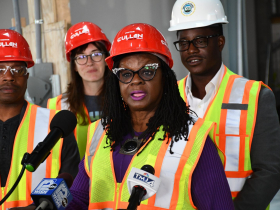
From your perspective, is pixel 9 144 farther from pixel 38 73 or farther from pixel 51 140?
pixel 38 73

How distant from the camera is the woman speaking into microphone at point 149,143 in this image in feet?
5.11

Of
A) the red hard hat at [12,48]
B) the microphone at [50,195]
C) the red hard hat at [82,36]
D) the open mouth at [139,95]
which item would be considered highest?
the red hard hat at [82,36]

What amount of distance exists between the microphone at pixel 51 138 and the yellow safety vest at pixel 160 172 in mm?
322

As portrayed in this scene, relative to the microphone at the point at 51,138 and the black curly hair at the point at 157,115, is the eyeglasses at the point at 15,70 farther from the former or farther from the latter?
the microphone at the point at 51,138

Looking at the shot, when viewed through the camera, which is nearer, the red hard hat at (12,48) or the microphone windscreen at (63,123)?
the microphone windscreen at (63,123)

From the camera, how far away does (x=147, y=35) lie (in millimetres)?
1791

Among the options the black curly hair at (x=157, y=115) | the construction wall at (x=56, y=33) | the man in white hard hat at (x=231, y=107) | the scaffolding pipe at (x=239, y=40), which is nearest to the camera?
the black curly hair at (x=157, y=115)

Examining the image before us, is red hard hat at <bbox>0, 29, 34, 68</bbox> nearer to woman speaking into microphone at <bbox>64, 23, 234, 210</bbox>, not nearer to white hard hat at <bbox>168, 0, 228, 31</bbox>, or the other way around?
woman speaking into microphone at <bbox>64, 23, 234, 210</bbox>

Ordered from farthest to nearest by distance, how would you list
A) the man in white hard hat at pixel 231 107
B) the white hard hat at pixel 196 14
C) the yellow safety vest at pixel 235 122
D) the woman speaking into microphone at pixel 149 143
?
the white hard hat at pixel 196 14, the yellow safety vest at pixel 235 122, the man in white hard hat at pixel 231 107, the woman speaking into microphone at pixel 149 143

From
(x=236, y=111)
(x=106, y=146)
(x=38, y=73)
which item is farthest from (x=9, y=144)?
(x=38, y=73)

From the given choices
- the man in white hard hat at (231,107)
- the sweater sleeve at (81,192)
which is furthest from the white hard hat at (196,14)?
the sweater sleeve at (81,192)

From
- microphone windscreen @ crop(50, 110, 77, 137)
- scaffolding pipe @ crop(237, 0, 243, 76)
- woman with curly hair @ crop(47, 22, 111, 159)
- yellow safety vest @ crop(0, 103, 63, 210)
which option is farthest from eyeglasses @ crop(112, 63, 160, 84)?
scaffolding pipe @ crop(237, 0, 243, 76)

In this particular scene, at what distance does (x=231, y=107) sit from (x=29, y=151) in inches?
53.8

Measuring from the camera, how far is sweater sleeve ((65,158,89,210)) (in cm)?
178
